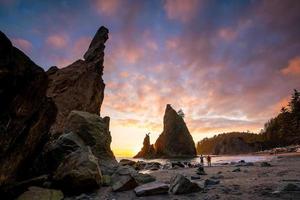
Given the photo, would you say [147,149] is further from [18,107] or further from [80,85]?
[18,107]

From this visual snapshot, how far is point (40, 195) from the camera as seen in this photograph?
1088 cm

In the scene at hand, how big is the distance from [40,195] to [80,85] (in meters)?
52.9

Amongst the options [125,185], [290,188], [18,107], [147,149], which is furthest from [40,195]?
[147,149]

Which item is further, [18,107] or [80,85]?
[80,85]

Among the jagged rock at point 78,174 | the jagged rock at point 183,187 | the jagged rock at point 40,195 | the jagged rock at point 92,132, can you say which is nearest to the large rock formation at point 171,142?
the jagged rock at point 92,132

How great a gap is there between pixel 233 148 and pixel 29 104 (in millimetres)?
159060

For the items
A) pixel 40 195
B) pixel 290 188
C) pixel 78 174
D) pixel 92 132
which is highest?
pixel 92 132

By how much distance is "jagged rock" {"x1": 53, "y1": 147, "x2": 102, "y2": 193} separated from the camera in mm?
12781

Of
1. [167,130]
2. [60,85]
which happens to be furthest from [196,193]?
[167,130]

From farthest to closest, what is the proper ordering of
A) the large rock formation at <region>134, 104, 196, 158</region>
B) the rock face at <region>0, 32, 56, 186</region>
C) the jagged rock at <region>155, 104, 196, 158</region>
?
the large rock formation at <region>134, 104, 196, 158</region> < the jagged rock at <region>155, 104, 196, 158</region> < the rock face at <region>0, 32, 56, 186</region>

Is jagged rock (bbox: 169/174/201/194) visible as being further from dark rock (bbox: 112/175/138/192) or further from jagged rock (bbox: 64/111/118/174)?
jagged rock (bbox: 64/111/118/174)

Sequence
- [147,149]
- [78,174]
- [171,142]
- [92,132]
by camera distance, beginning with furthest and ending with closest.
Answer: [147,149] < [171,142] < [92,132] < [78,174]

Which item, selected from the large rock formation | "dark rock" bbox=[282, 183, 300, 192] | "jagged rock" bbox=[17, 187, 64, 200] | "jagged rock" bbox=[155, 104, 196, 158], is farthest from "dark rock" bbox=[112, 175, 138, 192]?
the large rock formation

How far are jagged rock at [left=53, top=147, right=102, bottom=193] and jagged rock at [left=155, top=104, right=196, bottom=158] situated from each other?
161546 mm
